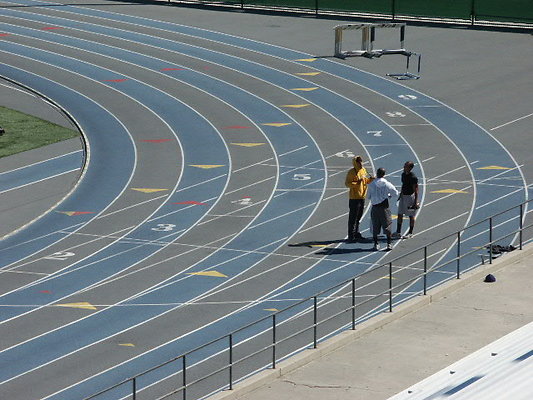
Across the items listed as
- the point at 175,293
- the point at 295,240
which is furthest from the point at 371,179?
the point at 175,293

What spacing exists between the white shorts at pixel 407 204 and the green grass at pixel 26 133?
40.5 feet

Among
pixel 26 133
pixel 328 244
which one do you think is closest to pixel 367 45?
pixel 26 133

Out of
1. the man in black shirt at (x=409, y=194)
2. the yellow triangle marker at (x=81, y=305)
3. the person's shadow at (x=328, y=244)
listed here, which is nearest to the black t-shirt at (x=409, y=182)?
the man in black shirt at (x=409, y=194)

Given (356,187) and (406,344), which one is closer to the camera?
(406,344)

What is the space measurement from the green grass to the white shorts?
40.5ft

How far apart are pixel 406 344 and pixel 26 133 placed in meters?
20.9

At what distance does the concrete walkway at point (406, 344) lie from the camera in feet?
46.1

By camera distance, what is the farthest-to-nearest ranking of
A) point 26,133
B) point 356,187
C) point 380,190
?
1. point 26,133
2. point 356,187
3. point 380,190

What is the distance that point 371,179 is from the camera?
23.6 metres

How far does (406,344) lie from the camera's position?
1544cm

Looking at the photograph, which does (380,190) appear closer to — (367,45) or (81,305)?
(81,305)

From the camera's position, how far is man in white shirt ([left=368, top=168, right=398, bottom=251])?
75.1ft

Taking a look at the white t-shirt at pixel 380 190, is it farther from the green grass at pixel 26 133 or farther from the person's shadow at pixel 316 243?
the green grass at pixel 26 133

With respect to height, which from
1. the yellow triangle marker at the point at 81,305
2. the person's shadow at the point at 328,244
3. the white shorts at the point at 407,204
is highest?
the white shorts at the point at 407,204
